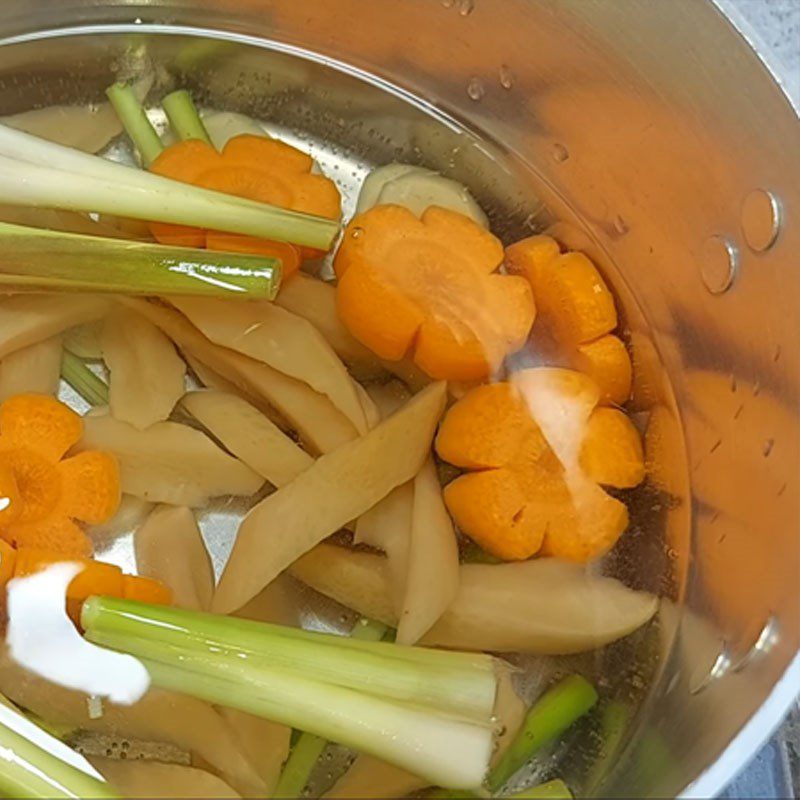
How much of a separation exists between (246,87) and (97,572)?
22.1 inches

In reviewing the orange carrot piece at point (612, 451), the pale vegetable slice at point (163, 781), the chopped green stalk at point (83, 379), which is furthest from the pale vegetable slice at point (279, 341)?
the pale vegetable slice at point (163, 781)

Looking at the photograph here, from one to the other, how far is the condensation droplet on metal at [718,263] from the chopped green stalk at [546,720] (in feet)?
1.23

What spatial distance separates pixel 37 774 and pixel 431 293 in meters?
0.53

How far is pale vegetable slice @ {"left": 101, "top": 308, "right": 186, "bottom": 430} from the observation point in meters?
1.00

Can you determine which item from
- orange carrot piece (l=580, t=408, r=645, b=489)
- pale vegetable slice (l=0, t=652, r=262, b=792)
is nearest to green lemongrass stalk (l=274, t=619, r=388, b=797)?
pale vegetable slice (l=0, t=652, r=262, b=792)

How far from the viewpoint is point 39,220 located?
39.7 inches

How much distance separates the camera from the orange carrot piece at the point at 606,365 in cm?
106

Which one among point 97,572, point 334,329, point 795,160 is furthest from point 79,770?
point 795,160

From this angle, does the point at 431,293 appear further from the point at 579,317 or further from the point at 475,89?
the point at 475,89

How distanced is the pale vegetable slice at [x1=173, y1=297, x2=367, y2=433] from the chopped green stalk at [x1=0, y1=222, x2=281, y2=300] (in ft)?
0.08

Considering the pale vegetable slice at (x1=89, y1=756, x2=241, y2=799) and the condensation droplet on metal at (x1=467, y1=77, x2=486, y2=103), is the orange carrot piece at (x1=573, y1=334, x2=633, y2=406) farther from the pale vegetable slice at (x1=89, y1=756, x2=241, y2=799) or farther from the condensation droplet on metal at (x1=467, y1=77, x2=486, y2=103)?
the pale vegetable slice at (x1=89, y1=756, x2=241, y2=799)

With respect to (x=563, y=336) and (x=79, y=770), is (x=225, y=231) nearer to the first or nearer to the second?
(x=563, y=336)

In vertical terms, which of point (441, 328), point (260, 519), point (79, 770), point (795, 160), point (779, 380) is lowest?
point (79, 770)

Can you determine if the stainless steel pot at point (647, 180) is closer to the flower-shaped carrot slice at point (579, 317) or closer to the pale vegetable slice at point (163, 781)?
the flower-shaped carrot slice at point (579, 317)
